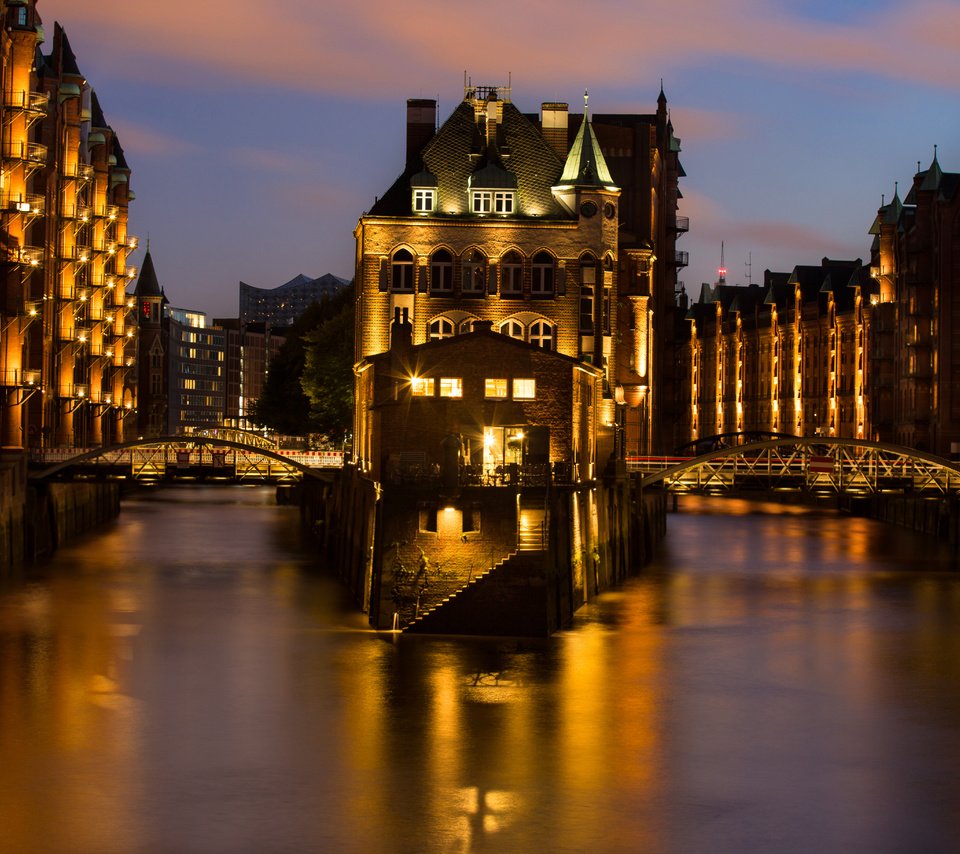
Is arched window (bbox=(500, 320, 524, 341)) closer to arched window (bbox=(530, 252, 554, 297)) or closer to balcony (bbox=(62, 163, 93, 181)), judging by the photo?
arched window (bbox=(530, 252, 554, 297))

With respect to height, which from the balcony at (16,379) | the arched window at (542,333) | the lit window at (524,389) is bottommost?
the lit window at (524,389)

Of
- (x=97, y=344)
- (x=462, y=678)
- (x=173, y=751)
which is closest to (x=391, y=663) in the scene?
(x=462, y=678)

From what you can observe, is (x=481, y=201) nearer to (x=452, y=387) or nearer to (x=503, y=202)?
(x=503, y=202)

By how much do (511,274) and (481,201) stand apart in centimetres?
345

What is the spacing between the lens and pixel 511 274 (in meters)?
80.0

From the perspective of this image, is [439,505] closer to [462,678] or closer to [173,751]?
[462,678]

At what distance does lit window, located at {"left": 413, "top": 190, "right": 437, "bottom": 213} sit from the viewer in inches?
3147

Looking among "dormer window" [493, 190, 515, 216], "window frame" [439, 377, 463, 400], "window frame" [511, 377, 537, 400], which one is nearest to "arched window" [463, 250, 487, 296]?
"dormer window" [493, 190, 515, 216]

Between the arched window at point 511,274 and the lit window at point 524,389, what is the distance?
1774 centimetres

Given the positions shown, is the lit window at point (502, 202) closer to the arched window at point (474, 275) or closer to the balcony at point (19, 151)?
the arched window at point (474, 275)

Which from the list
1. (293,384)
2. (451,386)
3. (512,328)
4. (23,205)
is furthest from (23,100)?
(293,384)

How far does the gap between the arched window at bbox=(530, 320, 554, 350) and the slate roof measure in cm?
487

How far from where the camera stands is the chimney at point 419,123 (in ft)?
280

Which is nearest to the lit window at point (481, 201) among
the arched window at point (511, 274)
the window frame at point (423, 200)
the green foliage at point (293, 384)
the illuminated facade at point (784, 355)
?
the window frame at point (423, 200)
